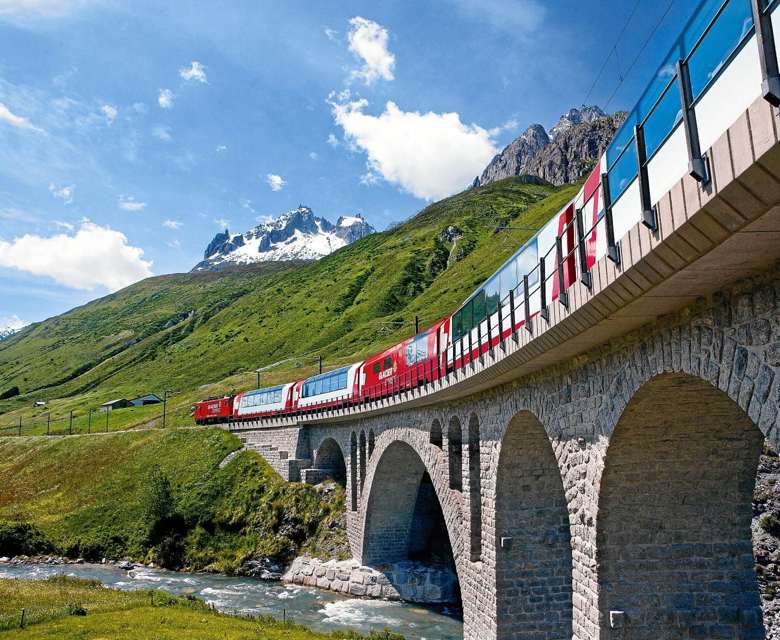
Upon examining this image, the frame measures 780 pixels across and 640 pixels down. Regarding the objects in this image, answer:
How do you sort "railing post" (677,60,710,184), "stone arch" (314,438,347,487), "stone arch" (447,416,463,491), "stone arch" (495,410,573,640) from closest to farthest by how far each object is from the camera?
1. "railing post" (677,60,710,184)
2. "stone arch" (495,410,573,640)
3. "stone arch" (447,416,463,491)
4. "stone arch" (314,438,347,487)

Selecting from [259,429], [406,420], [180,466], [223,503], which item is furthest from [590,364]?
[180,466]

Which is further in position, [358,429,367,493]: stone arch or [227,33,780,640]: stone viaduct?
[358,429,367,493]: stone arch

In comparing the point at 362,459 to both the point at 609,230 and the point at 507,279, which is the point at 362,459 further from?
the point at 609,230

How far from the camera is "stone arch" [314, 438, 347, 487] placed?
4847cm

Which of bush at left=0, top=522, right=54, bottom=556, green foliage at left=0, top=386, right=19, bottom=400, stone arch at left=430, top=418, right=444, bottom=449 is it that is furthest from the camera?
green foliage at left=0, top=386, right=19, bottom=400

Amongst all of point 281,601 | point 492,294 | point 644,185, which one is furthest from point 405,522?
point 644,185

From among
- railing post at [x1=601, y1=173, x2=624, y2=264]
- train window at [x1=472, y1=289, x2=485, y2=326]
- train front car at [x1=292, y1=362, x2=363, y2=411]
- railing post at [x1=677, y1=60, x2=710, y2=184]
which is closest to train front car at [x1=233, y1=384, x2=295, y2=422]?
train front car at [x1=292, y1=362, x2=363, y2=411]

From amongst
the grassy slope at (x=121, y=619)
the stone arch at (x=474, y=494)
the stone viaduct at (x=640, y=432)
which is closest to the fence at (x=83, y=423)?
the grassy slope at (x=121, y=619)

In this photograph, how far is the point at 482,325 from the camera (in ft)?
63.0

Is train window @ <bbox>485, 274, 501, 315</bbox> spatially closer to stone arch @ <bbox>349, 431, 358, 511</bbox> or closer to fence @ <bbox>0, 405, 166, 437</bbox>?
stone arch @ <bbox>349, 431, 358, 511</bbox>

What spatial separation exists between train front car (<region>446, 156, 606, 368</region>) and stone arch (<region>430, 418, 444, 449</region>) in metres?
3.84

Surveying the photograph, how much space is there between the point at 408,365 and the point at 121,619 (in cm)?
1760

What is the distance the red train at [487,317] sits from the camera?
11.2 m

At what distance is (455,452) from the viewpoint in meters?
23.5
